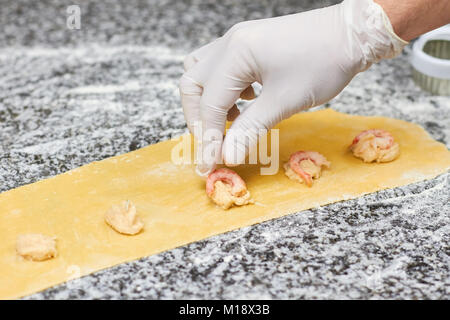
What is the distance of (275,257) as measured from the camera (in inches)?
59.5

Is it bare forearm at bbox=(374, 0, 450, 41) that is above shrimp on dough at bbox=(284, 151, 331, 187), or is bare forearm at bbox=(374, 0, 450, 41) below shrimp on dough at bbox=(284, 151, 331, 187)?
above

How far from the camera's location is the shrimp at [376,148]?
1.88m

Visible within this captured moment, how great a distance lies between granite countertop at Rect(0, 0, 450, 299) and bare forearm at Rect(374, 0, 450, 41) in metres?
0.49

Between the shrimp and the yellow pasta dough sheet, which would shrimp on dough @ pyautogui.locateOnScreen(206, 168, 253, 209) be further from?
the shrimp

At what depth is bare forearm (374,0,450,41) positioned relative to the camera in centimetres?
164

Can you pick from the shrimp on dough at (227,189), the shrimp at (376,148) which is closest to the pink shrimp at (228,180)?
the shrimp on dough at (227,189)

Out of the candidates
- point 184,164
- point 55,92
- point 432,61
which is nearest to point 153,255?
point 184,164

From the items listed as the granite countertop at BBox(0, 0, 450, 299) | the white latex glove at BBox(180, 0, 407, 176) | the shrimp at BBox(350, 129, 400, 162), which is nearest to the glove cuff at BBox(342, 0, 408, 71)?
the white latex glove at BBox(180, 0, 407, 176)

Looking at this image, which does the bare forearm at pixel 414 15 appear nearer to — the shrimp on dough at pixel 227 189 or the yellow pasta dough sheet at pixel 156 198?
the yellow pasta dough sheet at pixel 156 198

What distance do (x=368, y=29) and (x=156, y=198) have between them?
84 cm

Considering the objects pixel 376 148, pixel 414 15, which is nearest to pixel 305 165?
pixel 376 148

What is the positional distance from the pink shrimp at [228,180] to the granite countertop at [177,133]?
5.3 inches

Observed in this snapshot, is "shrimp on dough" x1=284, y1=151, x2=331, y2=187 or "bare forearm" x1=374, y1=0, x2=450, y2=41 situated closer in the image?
"bare forearm" x1=374, y1=0, x2=450, y2=41

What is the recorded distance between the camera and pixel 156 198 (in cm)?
174
